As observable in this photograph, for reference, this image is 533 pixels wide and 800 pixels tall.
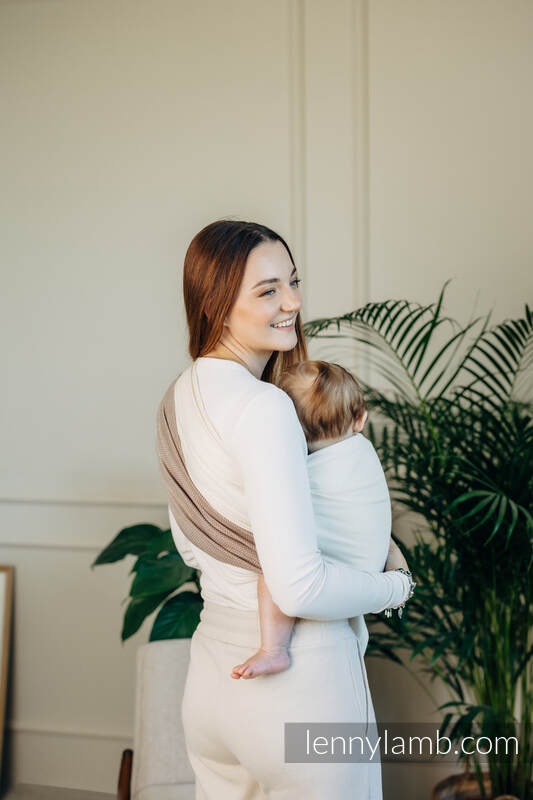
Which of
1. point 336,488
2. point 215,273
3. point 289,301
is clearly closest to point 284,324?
point 289,301

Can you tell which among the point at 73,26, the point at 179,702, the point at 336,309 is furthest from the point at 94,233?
the point at 179,702

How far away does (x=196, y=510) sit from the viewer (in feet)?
4.16

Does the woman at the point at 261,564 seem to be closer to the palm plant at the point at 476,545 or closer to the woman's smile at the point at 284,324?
the woman's smile at the point at 284,324

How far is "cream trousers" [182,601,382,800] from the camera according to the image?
1161 millimetres

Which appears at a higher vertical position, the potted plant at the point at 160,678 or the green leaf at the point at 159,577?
the green leaf at the point at 159,577

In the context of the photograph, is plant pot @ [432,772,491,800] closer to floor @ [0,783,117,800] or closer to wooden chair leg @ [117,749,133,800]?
wooden chair leg @ [117,749,133,800]

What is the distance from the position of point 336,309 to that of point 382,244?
28 centimetres

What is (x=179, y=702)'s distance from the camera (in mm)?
2203

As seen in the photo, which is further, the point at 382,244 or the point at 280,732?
the point at 382,244

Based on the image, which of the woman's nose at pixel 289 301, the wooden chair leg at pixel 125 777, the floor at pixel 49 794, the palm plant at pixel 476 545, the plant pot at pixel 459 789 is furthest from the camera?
the floor at pixel 49 794

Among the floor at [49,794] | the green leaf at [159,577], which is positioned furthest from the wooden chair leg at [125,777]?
the floor at [49,794]

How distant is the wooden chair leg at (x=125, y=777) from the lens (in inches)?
87.7

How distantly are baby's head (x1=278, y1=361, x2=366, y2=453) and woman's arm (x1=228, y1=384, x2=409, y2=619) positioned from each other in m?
0.15

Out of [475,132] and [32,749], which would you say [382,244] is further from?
[32,749]
